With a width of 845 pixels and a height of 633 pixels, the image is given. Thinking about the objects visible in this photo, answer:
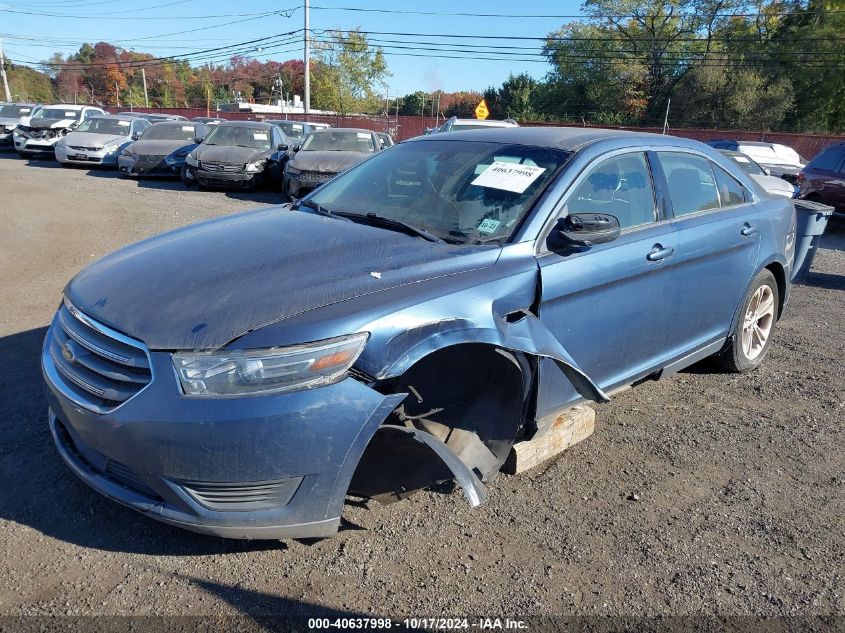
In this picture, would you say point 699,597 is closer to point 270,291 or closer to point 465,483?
point 465,483

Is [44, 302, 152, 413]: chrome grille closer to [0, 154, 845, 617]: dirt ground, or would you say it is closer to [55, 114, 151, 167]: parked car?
[0, 154, 845, 617]: dirt ground

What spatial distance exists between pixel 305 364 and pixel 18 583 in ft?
4.50

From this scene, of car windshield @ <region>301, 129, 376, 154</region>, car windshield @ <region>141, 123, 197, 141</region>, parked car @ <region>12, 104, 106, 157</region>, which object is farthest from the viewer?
parked car @ <region>12, 104, 106, 157</region>

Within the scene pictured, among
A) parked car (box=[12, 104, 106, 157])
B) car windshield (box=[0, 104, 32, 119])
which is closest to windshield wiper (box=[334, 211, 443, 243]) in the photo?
parked car (box=[12, 104, 106, 157])

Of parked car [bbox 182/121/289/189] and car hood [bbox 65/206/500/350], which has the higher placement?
car hood [bbox 65/206/500/350]

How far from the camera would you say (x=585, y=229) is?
3.04m

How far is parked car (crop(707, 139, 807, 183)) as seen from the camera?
1703 cm

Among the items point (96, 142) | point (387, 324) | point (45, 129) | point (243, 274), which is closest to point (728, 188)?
point (387, 324)

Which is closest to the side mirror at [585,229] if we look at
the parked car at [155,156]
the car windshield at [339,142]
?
the car windshield at [339,142]

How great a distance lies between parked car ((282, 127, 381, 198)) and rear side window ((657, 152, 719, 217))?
7.77 m

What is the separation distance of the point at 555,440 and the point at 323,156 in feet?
33.7

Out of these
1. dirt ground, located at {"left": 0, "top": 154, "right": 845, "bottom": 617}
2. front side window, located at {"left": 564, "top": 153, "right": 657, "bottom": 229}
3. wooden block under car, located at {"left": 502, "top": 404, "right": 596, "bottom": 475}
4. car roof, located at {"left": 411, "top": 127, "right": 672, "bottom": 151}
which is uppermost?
car roof, located at {"left": 411, "top": 127, "right": 672, "bottom": 151}

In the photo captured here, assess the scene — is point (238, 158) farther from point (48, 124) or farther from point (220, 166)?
point (48, 124)

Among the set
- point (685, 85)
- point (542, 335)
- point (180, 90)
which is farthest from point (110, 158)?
point (180, 90)
